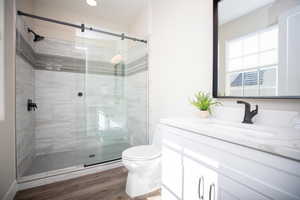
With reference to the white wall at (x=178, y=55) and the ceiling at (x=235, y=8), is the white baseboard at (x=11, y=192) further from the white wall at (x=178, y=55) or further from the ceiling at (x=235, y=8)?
the ceiling at (x=235, y=8)

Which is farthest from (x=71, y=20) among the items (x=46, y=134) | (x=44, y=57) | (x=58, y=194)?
(x=58, y=194)

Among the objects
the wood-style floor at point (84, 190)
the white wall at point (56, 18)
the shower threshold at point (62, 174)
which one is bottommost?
the wood-style floor at point (84, 190)

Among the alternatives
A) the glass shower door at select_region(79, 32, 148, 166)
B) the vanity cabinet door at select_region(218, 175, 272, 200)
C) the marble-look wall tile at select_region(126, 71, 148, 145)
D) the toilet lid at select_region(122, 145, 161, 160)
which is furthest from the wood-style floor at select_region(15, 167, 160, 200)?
the vanity cabinet door at select_region(218, 175, 272, 200)

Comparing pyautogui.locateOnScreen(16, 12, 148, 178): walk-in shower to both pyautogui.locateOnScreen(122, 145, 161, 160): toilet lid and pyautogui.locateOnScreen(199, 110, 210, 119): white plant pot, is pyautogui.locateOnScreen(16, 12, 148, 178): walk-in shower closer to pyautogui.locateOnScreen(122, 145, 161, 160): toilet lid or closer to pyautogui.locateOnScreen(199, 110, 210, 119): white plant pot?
pyautogui.locateOnScreen(122, 145, 161, 160): toilet lid

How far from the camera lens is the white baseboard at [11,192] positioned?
1.21m

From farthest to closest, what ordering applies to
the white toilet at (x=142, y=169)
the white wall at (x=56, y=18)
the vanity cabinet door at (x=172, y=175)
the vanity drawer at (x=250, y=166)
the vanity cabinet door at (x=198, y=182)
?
1. the white wall at (x=56, y=18)
2. the white toilet at (x=142, y=169)
3. the vanity cabinet door at (x=172, y=175)
4. the vanity cabinet door at (x=198, y=182)
5. the vanity drawer at (x=250, y=166)

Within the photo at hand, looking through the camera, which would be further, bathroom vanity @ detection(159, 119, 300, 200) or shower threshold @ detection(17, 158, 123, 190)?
shower threshold @ detection(17, 158, 123, 190)

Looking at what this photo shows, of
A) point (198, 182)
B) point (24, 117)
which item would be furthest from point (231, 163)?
point (24, 117)

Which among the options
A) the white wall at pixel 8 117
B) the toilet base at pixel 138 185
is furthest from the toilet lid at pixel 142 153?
the white wall at pixel 8 117

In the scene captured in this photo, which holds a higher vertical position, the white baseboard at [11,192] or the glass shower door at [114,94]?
the glass shower door at [114,94]

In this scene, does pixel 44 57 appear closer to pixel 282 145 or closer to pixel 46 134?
pixel 46 134

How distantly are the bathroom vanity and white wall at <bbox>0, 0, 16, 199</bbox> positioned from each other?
143 centimetres

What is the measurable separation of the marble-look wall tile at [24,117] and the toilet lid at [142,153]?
1205 mm

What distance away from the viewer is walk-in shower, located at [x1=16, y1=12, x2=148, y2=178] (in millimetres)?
1994
